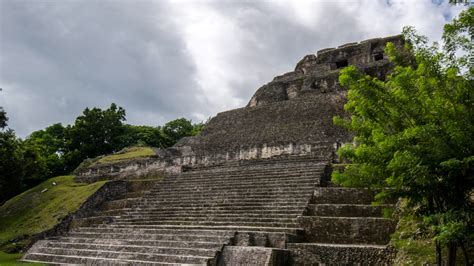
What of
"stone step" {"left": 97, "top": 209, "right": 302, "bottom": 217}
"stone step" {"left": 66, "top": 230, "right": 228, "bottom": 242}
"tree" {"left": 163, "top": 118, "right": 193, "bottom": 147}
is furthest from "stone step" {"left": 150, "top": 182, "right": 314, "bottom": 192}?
"tree" {"left": 163, "top": 118, "right": 193, "bottom": 147}

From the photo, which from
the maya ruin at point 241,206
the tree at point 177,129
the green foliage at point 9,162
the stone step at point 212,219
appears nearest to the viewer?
the maya ruin at point 241,206

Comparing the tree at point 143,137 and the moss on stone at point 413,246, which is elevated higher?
the tree at point 143,137

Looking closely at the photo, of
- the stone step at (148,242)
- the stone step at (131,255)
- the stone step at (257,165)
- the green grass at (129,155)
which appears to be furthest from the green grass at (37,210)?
the stone step at (257,165)

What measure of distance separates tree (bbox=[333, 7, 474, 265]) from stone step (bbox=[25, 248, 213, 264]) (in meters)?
3.45

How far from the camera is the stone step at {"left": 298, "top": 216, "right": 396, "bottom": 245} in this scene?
6957 mm

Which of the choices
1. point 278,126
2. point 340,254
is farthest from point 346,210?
point 278,126

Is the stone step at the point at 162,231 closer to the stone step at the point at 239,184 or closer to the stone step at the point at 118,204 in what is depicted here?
the stone step at the point at 118,204

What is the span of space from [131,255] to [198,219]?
7.15 feet

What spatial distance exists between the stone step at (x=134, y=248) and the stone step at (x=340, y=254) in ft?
5.15

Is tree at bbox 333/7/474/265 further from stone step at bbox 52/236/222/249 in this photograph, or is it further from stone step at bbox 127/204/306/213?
stone step at bbox 127/204/306/213

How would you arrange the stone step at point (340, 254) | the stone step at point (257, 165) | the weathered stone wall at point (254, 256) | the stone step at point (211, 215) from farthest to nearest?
1. the stone step at point (257, 165)
2. the stone step at point (211, 215)
3. the weathered stone wall at point (254, 256)
4. the stone step at point (340, 254)

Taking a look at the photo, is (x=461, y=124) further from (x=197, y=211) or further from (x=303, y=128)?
(x=303, y=128)

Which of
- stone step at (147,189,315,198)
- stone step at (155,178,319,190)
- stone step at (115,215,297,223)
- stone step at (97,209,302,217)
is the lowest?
stone step at (115,215,297,223)

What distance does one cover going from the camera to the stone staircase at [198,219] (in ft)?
25.8
